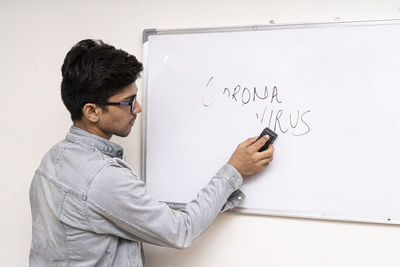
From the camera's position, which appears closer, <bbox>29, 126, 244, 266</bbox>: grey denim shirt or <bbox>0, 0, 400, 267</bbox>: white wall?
<bbox>29, 126, 244, 266</bbox>: grey denim shirt

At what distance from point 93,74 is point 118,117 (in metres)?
0.15

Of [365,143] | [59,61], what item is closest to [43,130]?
[59,61]

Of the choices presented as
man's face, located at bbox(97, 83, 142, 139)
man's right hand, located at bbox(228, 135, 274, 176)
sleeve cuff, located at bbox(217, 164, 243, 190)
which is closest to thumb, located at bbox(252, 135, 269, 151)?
man's right hand, located at bbox(228, 135, 274, 176)

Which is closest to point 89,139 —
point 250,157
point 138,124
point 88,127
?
point 88,127

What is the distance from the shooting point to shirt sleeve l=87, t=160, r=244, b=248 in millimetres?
979

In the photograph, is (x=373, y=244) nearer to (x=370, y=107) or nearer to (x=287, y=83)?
(x=370, y=107)

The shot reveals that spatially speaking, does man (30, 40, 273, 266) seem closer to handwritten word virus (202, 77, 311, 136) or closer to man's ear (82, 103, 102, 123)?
man's ear (82, 103, 102, 123)

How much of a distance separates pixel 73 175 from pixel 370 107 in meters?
0.92

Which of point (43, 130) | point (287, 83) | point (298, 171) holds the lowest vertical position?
point (298, 171)

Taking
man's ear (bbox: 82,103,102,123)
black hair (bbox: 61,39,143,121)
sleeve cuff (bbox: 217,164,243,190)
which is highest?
black hair (bbox: 61,39,143,121)

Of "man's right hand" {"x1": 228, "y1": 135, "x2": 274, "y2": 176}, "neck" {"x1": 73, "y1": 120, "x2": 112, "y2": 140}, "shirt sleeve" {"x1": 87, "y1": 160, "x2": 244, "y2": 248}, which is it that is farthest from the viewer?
"man's right hand" {"x1": 228, "y1": 135, "x2": 274, "y2": 176}

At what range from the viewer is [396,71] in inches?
45.7

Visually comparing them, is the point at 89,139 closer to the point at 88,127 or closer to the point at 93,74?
the point at 88,127

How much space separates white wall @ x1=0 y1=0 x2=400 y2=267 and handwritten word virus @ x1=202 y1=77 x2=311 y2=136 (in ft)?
0.80
